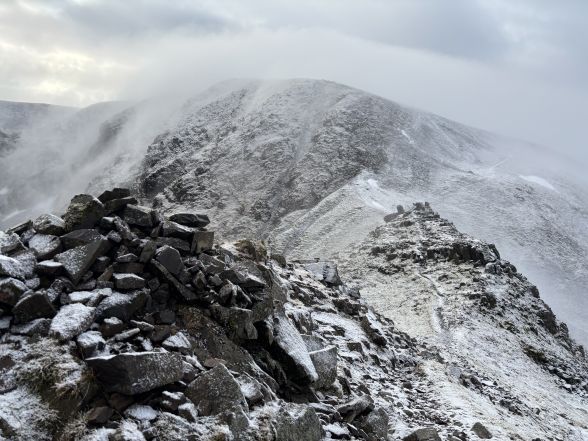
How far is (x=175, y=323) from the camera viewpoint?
34.5ft

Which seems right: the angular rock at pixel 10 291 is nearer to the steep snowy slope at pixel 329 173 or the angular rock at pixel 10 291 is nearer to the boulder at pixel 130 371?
the boulder at pixel 130 371

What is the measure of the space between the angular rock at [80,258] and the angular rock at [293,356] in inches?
172

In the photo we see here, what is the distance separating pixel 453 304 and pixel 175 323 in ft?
89.3

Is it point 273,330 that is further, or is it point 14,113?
Result: point 14,113

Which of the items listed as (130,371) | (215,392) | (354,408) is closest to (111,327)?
(130,371)

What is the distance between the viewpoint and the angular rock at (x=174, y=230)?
12000 mm

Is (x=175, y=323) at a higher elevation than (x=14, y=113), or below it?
higher

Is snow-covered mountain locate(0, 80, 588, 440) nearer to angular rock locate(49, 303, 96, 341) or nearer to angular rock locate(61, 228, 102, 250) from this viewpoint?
angular rock locate(49, 303, 96, 341)

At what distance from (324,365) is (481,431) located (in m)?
5.07

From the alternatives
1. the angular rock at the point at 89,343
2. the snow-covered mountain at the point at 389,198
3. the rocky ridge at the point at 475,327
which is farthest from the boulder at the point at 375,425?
the angular rock at the point at 89,343

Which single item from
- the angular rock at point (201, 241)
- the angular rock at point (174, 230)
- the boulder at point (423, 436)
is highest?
the angular rock at point (174, 230)

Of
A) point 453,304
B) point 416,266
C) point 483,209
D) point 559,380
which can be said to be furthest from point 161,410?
point 483,209

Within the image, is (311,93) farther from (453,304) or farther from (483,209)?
(453,304)

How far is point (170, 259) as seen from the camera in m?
11.2
